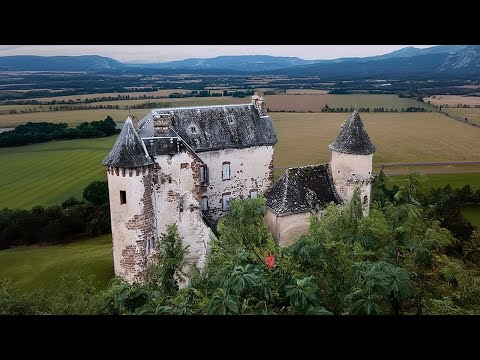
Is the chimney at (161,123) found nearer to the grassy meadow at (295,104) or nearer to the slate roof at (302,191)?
the slate roof at (302,191)

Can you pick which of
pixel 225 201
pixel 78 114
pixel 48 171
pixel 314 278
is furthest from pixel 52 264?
pixel 78 114

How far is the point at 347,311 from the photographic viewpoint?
9.27m

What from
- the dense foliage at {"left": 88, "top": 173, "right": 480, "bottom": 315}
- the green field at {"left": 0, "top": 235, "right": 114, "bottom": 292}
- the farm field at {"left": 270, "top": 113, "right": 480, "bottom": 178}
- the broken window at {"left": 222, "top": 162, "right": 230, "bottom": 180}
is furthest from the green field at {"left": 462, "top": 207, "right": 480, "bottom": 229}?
the green field at {"left": 0, "top": 235, "right": 114, "bottom": 292}

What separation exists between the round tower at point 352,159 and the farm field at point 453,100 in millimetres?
24321

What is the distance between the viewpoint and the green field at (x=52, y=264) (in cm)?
Answer: 2719

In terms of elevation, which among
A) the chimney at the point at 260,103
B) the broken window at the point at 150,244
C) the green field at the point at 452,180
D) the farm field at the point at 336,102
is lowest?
the green field at the point at 452,180

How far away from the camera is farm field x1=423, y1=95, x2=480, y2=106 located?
44394 mm

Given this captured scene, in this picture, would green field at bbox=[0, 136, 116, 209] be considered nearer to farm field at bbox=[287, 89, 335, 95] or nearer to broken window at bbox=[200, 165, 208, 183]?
broken window at bbox=[200, 165, 208, 183]

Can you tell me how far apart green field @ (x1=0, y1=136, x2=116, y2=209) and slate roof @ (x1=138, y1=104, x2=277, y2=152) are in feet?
67.9

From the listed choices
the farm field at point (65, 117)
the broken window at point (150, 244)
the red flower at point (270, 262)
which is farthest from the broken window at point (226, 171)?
the farm field at point (65, 117)

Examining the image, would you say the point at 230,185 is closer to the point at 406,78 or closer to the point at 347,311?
the point at 347,311

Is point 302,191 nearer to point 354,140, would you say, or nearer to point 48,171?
point 354,140

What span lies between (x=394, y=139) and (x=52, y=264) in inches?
1421

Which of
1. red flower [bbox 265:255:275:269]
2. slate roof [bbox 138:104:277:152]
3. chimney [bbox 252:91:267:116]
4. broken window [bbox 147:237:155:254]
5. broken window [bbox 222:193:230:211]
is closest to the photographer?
red flower [bbox 265:255:275:269]
